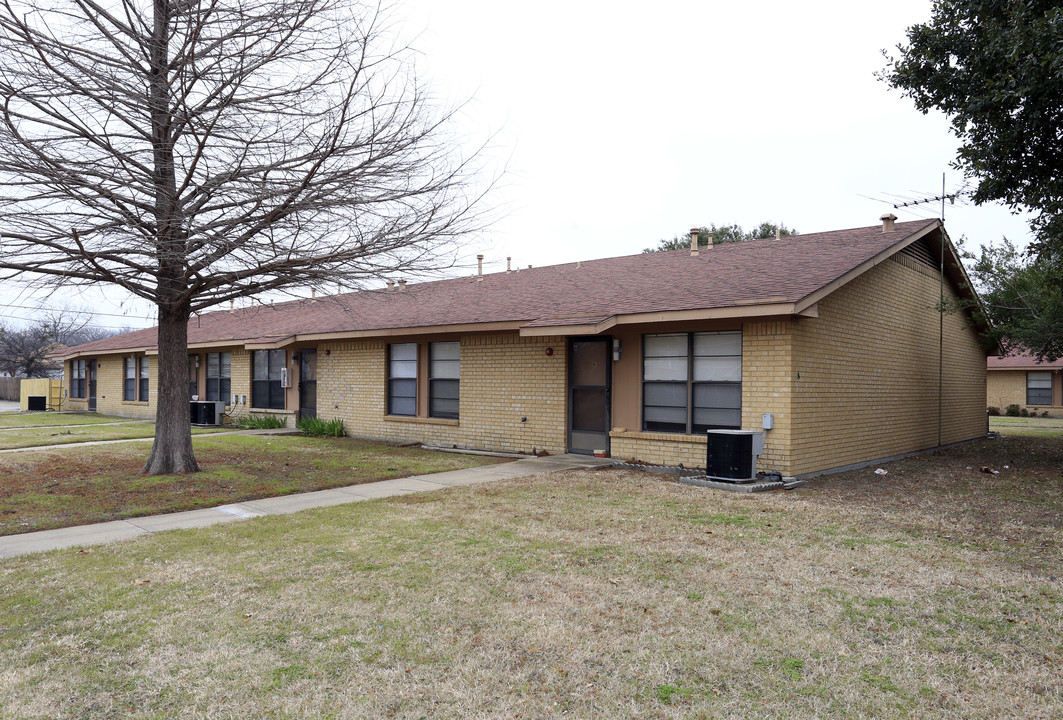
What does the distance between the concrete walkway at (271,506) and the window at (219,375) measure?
14.3m

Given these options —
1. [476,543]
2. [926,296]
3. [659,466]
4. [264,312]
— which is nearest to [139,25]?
[476,543]

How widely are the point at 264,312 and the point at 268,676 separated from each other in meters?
25.6

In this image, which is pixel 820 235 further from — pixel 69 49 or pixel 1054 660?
pixel 69 49

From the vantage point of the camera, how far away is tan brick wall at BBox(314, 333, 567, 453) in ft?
48.1

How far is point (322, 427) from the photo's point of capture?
1917 cm

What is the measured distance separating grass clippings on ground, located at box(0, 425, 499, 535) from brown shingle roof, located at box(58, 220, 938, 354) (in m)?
2.85

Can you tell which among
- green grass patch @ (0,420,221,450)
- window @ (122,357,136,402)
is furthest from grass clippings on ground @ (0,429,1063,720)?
window @ (122,357,136,402)

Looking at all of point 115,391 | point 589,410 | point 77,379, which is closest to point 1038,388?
point 589,410

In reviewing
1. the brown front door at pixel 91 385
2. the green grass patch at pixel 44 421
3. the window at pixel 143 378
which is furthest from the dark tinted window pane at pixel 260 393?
the brown front door at pixel 91 385

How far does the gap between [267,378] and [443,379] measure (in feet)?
27.1

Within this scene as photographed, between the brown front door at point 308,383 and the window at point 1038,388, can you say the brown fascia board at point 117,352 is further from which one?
the window at point 1038,388

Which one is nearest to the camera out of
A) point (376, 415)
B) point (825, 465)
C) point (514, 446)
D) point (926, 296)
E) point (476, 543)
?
point (476, 543)

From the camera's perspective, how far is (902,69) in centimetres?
1223

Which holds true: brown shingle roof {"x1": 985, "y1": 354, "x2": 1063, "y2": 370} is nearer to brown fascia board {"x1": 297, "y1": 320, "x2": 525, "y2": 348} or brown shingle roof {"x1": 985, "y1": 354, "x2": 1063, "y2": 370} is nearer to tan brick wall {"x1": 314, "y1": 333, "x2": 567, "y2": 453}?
tan brick wall {"x1": 314, "y1": 333, "x2": 567, "y2": 453}
